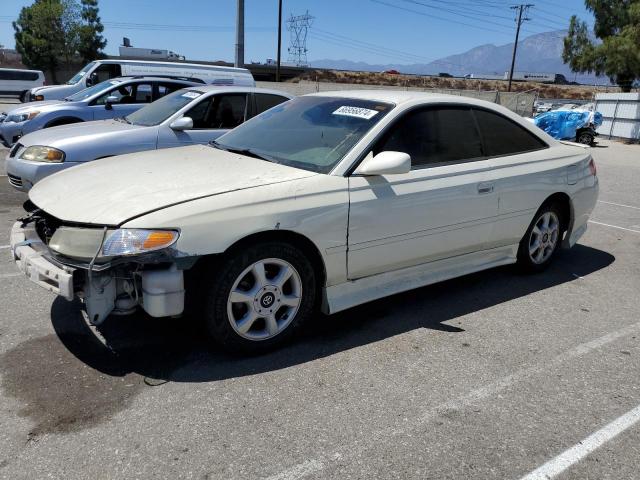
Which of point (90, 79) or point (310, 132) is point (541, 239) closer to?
point (310, 132)

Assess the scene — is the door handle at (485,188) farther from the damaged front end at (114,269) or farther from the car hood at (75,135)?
the car hood at (75,135)

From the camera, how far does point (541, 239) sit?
501 centimetres

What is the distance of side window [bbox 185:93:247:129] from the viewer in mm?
7094

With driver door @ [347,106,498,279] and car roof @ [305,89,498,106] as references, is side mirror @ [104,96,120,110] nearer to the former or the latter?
car roof @ [305,89,498,106]

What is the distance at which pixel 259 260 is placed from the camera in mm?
3180

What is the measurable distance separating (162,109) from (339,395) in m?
5.42

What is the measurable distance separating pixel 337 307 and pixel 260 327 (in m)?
0.53

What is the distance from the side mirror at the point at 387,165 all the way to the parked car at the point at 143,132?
3599 millimetres

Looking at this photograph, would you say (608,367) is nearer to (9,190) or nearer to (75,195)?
(75,195)

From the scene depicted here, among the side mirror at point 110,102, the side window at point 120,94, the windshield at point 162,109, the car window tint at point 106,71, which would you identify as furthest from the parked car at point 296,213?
the car window tint at point 106,71

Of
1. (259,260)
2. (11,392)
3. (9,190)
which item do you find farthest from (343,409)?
(9,190)

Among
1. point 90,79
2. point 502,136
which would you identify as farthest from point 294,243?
point 90,79

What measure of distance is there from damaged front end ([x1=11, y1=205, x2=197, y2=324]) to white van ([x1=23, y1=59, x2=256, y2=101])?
1141 cm

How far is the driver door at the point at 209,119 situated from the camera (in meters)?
6.75
